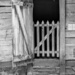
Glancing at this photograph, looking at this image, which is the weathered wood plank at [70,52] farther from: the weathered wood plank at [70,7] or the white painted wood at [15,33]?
the white painted wood at [15,33]

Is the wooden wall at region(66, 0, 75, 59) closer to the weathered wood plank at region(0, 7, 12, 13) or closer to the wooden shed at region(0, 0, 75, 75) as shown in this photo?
the wooden shed at region(0, 0, 75, 75)

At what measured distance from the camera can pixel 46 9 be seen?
8031mm

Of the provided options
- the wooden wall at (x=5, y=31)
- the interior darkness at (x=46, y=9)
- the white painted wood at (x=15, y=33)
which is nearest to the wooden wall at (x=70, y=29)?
the white painted wood at (x=15, y=33)

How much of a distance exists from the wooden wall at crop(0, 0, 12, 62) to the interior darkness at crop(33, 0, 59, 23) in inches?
113

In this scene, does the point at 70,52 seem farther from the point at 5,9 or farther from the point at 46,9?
the point at 46,9

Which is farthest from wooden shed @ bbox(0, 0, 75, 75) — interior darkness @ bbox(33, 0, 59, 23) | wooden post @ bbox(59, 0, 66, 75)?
interior darkness @ bbox(33, 0, 59, 23)

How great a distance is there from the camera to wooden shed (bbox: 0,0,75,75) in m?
4.93

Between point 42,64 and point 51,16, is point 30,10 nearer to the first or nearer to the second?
point 42,64

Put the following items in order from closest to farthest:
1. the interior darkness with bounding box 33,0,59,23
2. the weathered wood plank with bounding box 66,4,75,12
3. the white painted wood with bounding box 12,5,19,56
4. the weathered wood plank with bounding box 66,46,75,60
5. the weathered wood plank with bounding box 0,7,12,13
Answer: the white painted wood with bounding box 12,5,19,56 → the weathered wood plank with bounding box 0,7,12,13 → the weathered wood plank with bounding box 66,4,75,12 → the weathered wood plank with bounding box 66,46,75,60 → the interior darkness with bounding box 33,0,59,23

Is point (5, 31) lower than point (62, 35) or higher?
higher

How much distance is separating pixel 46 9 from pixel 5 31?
330 centimetres

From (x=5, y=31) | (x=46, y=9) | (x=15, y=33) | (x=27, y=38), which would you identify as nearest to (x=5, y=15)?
(x=5, y=31)

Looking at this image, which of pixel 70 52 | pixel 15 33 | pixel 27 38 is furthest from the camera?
pixel 70 52

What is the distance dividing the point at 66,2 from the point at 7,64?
2558mm
